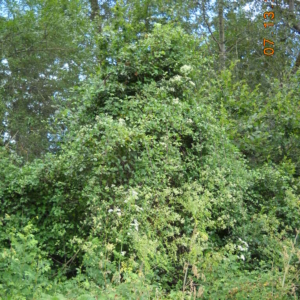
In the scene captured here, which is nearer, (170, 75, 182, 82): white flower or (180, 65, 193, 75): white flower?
(170, 75, 182, 82): white flower

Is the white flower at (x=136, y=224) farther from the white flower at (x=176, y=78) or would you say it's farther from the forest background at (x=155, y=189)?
the white flower at (x=176, y=78)

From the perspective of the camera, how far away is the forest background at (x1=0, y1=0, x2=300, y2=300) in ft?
13.1

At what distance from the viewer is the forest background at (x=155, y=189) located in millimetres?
3980

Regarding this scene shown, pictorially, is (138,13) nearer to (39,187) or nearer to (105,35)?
(105,35)

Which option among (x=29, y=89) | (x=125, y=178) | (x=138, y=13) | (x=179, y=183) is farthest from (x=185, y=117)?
(x=29, y=89)

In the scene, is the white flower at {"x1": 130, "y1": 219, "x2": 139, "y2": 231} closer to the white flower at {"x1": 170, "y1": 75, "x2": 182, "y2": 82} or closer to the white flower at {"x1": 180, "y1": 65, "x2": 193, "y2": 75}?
the white flower at {"x1": 170, "y1": 75, "x2": 182, "y2": 82}
